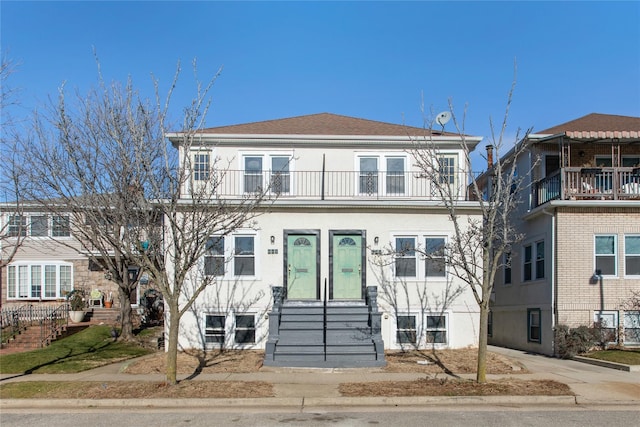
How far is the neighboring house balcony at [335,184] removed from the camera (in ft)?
59.7

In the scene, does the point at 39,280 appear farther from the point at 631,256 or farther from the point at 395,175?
the point at 631,256

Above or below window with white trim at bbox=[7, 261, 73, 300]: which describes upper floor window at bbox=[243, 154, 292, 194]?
above

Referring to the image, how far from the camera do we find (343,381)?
1221cm

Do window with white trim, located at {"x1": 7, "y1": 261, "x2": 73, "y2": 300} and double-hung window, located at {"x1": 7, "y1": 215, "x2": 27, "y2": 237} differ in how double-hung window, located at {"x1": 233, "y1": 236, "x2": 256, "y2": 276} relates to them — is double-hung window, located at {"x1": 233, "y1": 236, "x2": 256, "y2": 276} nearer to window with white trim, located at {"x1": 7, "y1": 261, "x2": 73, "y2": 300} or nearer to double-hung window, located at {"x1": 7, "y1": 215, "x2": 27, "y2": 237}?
double-hung window, located at {"x1": 7, "y1": 215, "x2": 27, "y2": 237}

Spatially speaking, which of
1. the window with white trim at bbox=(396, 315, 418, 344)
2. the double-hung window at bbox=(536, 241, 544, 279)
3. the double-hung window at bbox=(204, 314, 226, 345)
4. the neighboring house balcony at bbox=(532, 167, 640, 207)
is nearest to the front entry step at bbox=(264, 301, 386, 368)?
the window with white trim at bbox=(396, 315, 418, 344)

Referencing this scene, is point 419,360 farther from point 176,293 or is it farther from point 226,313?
point 176,293

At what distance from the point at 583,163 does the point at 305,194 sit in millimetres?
9902

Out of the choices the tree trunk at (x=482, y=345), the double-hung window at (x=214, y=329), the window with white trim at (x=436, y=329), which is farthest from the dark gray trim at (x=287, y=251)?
the tree trunk at (x=482, y=345)

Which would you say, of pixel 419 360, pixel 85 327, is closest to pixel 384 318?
pixel 419 360

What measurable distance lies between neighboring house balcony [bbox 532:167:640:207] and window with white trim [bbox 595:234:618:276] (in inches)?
54.5

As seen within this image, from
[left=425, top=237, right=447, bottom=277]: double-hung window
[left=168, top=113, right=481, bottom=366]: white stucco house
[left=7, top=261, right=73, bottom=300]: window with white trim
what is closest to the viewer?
[left=168, top=113, right=481, bottom=366]: white stucco house

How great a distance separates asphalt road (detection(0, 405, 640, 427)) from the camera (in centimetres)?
895

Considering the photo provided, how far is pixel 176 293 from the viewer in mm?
11102

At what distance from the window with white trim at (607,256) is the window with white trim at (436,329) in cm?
521
